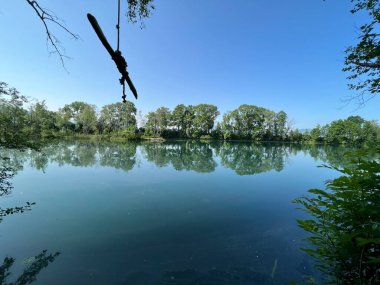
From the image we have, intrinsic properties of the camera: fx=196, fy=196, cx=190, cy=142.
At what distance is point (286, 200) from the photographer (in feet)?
27.5

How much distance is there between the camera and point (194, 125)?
5778 centimetres

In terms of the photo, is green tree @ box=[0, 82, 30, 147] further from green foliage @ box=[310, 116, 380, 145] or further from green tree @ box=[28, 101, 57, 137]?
green foliage @ box=[310, 116, 380, 145]

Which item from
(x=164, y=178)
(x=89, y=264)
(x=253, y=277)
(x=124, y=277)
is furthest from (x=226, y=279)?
(x=164, y=178)

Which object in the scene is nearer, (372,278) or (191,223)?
(372,278)

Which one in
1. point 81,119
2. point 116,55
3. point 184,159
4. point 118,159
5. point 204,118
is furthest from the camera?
point 204,118

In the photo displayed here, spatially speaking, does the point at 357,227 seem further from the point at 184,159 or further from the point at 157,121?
the point at 157,121

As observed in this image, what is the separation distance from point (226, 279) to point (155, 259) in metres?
1.53

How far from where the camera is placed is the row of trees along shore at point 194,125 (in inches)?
1932

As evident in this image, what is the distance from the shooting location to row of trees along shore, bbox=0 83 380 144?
49062 millimetres

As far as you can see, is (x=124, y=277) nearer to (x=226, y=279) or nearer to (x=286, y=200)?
(x=226, y=279)

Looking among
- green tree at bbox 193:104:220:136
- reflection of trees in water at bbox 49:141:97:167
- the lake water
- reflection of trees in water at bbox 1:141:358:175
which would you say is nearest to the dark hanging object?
the lake water

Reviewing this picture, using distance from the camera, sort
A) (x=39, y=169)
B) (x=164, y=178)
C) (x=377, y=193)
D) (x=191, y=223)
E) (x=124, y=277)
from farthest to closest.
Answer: (x=39, y=169) → (x=164, y=178) → (x=191, y=223) → (x=124, y=277) → (x=377, y=193)

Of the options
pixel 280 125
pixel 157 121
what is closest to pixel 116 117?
pixel 157 121

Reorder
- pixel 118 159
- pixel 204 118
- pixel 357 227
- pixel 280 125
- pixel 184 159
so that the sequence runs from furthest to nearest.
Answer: pixel 280 125
pixel 204 118
pixel 184 159
pixel 118 159
pixel 357 227
